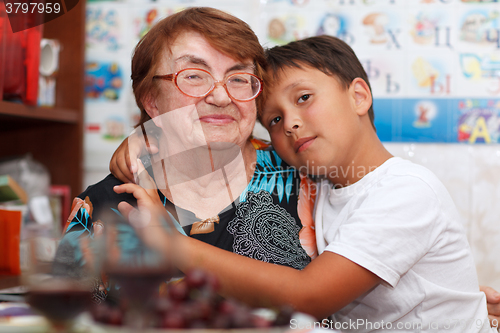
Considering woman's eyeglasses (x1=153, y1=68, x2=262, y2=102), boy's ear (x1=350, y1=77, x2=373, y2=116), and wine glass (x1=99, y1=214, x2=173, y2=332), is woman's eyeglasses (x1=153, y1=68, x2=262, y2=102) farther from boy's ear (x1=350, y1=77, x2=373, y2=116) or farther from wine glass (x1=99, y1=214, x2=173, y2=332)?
wine glass (x1=99, y1=214, x2=173, y2=332)

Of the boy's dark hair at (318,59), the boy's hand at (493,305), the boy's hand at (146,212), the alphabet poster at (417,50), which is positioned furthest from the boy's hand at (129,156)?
the boy's hand at (493,305)

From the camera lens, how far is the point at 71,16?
1798 millimetres

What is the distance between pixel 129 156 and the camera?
40.9 inches

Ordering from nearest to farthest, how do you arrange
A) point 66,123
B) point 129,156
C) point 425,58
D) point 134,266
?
point 134,266 < point 129,156 < point 425,58 < point 66,123

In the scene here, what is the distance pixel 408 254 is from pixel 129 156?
0.74 metres

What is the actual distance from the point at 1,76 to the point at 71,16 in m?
0.58

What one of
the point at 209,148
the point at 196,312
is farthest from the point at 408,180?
the point at 196,312

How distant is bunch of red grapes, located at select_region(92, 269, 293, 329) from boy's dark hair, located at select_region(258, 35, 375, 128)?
30.0 inches

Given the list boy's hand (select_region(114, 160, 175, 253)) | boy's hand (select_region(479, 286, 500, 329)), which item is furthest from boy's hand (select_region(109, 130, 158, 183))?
boy's hand (select_region(479, 286, 500, 329))

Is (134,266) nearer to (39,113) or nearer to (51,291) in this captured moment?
(51,291)

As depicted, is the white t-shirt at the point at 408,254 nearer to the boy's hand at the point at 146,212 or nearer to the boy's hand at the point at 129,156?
the boy's hand at the point at 146,212

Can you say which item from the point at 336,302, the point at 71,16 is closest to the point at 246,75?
the point at 336,302

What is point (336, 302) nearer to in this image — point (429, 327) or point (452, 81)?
point (429, 327)

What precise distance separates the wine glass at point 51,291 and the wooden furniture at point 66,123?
4.59ft
